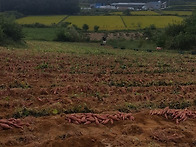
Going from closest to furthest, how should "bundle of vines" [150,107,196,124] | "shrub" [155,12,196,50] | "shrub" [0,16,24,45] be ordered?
"bundle of vines" [150,107,196,124] → "shrub" [0,16,24,45] → "shrub" [155,12,196,50]

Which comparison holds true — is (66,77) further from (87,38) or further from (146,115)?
(87,38)

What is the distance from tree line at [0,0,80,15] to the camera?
82.3 meters

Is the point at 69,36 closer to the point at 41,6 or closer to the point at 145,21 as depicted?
the point at 145,21

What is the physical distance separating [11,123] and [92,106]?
2911mm

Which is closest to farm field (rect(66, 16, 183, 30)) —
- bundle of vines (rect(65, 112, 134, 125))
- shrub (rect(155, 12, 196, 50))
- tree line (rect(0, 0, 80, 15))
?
shrub (rect(155, 12, 196, 50))

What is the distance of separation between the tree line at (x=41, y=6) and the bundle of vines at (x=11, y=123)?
80689 mm

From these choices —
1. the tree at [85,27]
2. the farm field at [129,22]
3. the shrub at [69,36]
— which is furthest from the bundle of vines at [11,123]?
the farm field at [129,22]

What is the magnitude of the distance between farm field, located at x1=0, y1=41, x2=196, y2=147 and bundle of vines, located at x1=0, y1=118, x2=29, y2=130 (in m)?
0.02

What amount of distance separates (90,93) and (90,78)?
98.4 inches

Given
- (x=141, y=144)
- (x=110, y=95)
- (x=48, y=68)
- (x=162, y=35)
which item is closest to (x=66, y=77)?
(x=48, y=68)

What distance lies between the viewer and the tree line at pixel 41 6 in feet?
270

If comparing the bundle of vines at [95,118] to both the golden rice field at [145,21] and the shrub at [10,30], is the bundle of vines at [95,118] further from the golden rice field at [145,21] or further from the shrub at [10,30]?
the golden rice field at [145,21]

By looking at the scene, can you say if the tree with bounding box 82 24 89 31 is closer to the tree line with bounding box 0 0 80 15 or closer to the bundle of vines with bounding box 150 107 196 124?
the tree line with bounding box 0 0 80 15

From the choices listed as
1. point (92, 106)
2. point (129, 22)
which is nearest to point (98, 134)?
point (92, 106)
